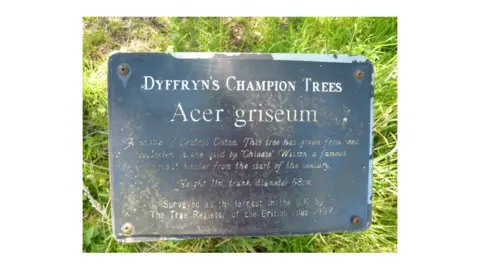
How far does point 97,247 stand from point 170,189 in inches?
18.7

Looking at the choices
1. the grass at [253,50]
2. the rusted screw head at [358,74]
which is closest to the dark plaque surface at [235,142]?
the rusted screw head at [358,74]

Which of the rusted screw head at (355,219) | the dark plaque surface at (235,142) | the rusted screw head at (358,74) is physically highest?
the rusted screw head at (358,74)

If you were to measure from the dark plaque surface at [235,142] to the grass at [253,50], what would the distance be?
0.62 ft

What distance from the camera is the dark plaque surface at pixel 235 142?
130 cm

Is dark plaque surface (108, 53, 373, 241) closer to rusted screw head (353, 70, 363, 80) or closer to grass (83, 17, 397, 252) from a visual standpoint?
rusted screw head (353, 70, 363, 80)

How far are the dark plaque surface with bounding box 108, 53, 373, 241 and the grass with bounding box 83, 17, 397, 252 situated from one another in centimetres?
19

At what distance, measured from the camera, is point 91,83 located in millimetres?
1501

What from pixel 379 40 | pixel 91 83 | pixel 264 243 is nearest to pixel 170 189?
pixel 264 243

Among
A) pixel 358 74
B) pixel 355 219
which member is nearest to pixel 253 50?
pixel 358 74

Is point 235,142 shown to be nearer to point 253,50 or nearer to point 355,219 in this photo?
point 253,50

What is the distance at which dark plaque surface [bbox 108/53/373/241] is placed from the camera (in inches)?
51.1

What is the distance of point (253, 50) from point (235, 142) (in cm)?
48

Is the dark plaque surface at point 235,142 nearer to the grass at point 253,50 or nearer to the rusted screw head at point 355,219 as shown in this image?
the rusted screw head at point 355,219

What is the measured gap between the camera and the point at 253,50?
1533mm
